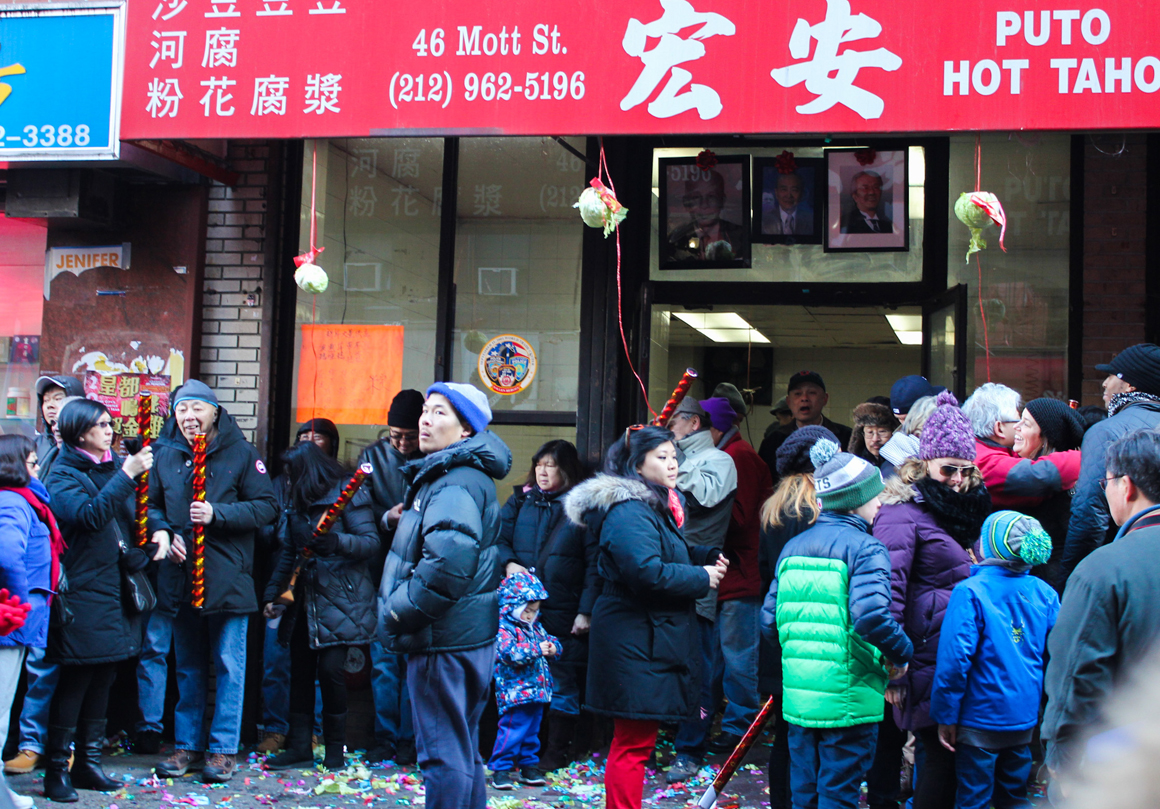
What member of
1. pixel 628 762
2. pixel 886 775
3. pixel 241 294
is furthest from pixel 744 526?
pixel 241 294

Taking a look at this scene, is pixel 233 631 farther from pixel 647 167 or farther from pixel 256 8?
pixel 647 167

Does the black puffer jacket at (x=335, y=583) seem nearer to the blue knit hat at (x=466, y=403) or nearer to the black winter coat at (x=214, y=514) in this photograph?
the black winter coat at (x=214, y=514)

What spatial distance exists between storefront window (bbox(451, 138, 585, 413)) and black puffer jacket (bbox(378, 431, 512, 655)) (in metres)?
2.70

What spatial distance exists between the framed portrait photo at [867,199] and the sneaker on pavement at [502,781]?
4.26 m

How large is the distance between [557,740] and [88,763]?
2411 mm

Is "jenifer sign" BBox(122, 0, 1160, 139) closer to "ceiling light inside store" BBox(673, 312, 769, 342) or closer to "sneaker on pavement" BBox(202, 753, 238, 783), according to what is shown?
"sneaker on pavement" BBox(202, 753, 238, 783)

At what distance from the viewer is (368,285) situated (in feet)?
23.5

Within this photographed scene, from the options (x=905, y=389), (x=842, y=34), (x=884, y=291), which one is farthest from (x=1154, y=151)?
(x=842, y=34)

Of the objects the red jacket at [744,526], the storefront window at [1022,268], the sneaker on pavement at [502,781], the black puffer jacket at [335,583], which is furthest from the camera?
the storefront window at [1022,268]

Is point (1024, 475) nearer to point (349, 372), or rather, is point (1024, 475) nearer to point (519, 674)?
point (519, 674)

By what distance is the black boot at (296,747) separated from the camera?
5.77m

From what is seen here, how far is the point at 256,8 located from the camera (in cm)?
545

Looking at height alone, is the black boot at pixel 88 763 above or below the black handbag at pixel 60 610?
below

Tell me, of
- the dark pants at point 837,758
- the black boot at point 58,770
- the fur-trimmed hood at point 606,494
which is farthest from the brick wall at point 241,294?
the dark pants at point 837,758
